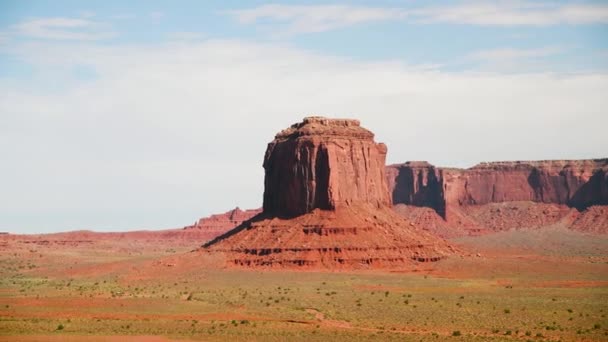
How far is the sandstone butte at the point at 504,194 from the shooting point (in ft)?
603

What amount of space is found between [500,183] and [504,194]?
7.16 feet

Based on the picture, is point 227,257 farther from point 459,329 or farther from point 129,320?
point 459,329

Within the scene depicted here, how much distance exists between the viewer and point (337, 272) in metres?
102

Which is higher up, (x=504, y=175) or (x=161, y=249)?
(x=504, y=175)

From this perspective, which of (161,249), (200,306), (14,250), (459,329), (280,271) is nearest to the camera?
(459,329)

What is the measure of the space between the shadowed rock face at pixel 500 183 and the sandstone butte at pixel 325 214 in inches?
2913

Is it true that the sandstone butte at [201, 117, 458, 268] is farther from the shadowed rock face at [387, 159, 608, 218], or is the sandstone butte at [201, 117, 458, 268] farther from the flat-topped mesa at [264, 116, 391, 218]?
the shadowed rock face at [387, 159, 608, 218]

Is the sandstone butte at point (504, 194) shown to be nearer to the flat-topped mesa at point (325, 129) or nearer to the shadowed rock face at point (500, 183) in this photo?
the shadowed rock face at point (500, 183)

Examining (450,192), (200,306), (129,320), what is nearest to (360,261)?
(200,306)

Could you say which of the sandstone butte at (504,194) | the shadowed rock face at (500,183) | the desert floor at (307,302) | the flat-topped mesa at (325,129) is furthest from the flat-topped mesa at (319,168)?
the shadowed rock face at (500,183)

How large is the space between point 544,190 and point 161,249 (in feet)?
231

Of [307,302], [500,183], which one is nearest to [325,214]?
[307,302]

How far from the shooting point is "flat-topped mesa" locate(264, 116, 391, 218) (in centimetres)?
11025

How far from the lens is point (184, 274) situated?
339 ft
